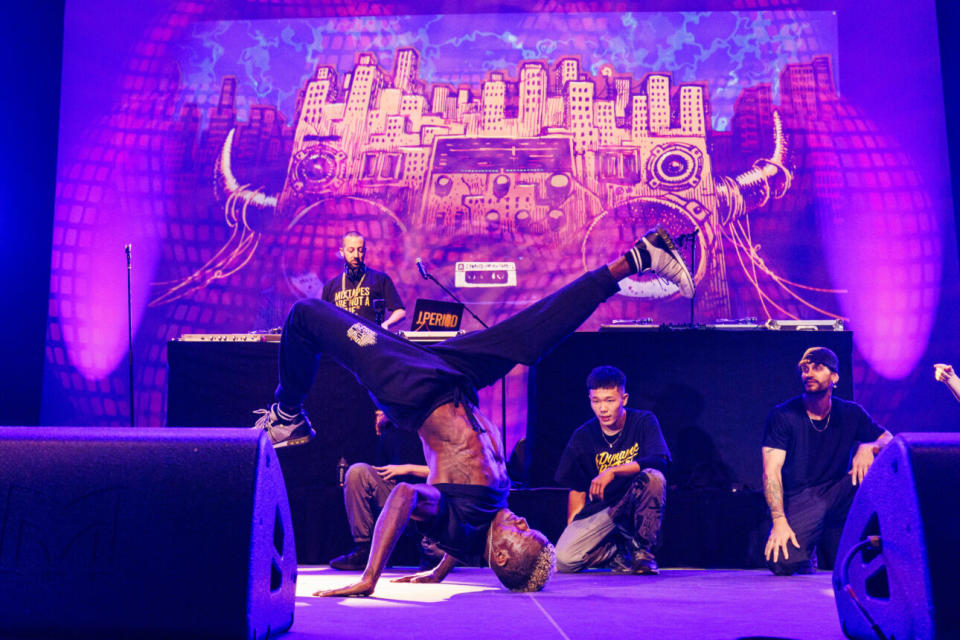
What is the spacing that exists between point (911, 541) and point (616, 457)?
264 centimetres

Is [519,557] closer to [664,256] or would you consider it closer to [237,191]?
[664,256]

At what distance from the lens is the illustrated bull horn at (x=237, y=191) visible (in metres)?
7.51

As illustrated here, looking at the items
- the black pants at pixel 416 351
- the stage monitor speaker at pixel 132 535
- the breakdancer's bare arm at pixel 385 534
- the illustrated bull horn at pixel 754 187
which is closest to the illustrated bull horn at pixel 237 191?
the illustrated bull horn at pixel 754 187

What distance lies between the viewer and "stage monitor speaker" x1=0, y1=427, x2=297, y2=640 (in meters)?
1.90

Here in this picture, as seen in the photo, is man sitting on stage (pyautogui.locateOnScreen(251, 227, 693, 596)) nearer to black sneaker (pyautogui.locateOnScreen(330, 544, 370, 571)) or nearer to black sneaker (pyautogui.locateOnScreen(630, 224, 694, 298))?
black sneaker (pyautogui.locateOnScreen(630, 224, 694, 298))

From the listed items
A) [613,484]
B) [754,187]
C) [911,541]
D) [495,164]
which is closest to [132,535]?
[911,541]

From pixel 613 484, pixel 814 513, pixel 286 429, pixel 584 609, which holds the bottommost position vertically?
pixel 584 609

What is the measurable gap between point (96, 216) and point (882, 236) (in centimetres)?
702

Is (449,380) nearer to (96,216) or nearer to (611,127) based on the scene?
(611,127)

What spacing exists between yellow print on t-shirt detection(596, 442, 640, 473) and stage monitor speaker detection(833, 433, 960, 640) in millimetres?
2245

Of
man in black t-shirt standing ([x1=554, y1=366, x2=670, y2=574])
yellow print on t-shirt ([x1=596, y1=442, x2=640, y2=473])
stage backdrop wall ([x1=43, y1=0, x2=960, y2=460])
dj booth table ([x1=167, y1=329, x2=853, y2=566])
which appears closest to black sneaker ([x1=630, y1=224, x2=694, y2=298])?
man in black t-shirt standing ([x1=554, y1=366, x2=670, y2=574])

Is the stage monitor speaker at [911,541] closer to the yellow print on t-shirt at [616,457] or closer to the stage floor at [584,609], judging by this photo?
the stage floor at [584,609]

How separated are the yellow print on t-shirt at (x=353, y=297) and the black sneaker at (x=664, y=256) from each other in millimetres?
2671

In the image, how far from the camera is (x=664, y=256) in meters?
3.94
